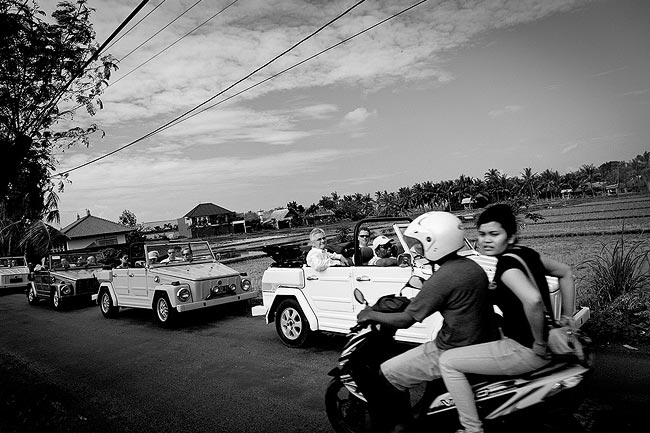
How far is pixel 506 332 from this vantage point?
2902 mm

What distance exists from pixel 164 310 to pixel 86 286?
5.65 meters

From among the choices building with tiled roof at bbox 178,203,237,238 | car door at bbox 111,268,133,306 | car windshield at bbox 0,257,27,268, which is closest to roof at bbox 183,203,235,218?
building with tiled roof at bbox 178,203,237,238

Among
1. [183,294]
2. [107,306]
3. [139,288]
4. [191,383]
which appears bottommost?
[191,383]

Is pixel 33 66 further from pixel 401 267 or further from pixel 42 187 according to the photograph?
pixel 401 267

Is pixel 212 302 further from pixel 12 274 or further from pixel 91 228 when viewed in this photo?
pixel 91 228

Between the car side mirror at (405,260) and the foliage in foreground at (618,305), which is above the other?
the car side mirror at (405,260)

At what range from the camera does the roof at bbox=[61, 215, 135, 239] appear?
48.8 meters

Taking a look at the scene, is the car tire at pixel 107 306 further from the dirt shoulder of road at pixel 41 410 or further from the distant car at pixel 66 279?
the dirt shoulder of road at pixel 41 410

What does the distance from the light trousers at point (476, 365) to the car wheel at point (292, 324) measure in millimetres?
4099

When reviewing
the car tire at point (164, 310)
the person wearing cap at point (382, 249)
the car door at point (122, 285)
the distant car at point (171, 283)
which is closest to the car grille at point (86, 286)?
the distant car at point (171, 283)

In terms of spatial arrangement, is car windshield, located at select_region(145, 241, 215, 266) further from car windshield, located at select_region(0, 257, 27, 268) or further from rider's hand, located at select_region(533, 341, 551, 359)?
car windshield, located at select_region(0, 257, 27, 268)

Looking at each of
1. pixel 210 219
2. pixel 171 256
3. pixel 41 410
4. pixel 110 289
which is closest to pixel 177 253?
pixel 171 256

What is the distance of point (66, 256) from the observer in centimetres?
1509

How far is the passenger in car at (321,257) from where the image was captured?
664 centimetres
